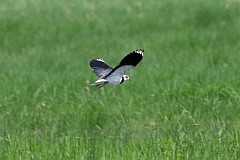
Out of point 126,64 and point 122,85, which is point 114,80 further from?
point 122,85

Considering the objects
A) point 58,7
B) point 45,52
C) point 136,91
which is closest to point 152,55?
point 45,52

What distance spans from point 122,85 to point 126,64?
9.45 feet

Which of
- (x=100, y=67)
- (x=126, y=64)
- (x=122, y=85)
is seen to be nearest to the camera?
(x=126, y=64)

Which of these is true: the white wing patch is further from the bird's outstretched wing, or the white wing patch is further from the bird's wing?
the bird's outstretched wing

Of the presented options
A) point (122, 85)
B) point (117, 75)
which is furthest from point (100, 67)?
point (122, 85)

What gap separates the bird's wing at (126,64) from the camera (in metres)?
3.27

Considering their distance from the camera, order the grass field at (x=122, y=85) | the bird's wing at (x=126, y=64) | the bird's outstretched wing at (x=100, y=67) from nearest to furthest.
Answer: the bird's wing at (x=126, y=64)
the bird's outstretched wing at (x=100, y=67)
the grass field at (x=122, y=85)

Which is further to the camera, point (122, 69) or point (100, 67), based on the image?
point (100, 67)

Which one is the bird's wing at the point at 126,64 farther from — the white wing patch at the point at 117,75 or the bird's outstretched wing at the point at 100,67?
the bird's outstretched wing at the point at 100,67

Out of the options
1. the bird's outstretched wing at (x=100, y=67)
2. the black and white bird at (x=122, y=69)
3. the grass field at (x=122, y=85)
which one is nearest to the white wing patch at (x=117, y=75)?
the black and white bird at (x=122, y=69)

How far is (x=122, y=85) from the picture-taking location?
20.2 feet

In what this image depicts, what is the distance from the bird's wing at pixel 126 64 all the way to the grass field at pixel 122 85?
782 millimetres

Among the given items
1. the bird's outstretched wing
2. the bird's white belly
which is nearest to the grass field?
the bird's outstretched wing

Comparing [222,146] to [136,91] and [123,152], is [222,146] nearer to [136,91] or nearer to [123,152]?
[123,152]
